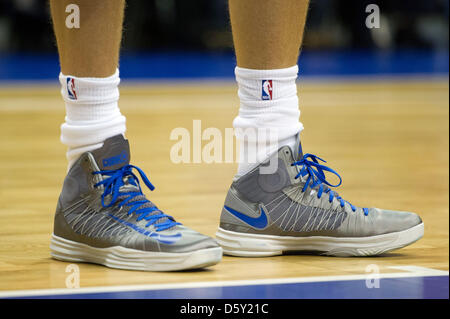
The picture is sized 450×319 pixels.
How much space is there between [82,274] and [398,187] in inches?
36.2

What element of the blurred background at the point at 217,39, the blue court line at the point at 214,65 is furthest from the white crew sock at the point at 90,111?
the blurred background at the point at 217,39

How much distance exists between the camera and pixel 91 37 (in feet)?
3.65

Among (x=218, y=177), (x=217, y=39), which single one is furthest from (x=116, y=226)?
(x=217, y=39)

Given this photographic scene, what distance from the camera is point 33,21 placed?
7988 mm

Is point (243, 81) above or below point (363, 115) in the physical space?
above

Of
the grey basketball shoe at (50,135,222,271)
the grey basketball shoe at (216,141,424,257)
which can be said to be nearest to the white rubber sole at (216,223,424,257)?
the grey basketball shoe at (216,141,424,257)

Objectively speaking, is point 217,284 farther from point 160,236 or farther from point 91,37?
point 91,37

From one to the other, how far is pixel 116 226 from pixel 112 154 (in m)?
0.09

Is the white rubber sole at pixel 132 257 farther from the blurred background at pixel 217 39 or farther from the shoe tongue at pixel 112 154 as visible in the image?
the blurred background at pixel 217 39

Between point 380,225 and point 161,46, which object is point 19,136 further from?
point 161,46

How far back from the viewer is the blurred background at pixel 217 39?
7.15 m

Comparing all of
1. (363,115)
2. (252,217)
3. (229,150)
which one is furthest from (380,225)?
(363,115)

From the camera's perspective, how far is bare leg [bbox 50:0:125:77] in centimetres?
111

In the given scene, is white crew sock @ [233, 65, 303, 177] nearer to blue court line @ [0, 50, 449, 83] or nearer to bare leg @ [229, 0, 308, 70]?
bare leg @ [229, 0, 308, 70]
